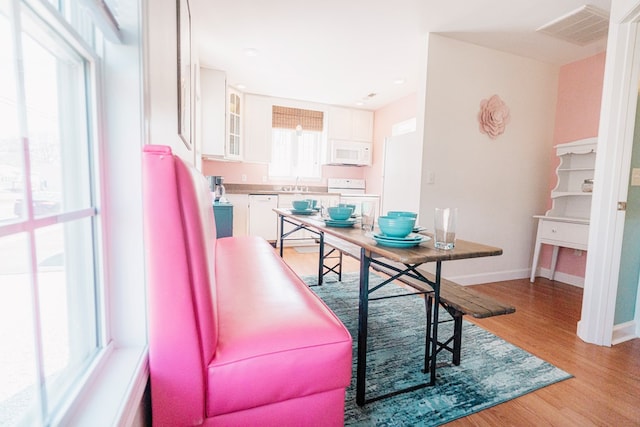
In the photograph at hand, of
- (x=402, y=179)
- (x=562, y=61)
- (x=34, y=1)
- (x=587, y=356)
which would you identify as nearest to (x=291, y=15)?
(x=402, y=179)

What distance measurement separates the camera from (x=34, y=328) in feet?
1.64

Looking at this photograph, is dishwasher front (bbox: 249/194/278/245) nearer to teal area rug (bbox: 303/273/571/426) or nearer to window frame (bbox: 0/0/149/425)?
teal area rug (bbox: 303/273/571/426)

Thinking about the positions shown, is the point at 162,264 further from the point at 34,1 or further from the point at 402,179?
the point at 402,179

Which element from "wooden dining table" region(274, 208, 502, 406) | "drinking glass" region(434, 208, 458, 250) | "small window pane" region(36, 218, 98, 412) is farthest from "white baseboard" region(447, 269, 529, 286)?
"small window pane" region(36, 218, 98, 412)

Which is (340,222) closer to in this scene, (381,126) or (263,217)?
(263,217)

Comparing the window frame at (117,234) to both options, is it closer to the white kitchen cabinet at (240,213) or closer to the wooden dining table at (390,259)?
the wooden dining table at (390,259)

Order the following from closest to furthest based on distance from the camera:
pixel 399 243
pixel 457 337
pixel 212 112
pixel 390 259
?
1. pixel 390 259
2. pixel 399 243
3. pixel 457 337
4. pixel 212 112

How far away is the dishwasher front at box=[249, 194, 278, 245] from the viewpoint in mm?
4465

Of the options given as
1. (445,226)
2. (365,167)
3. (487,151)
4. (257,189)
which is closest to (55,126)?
(445,226)

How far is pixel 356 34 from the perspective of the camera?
265cm

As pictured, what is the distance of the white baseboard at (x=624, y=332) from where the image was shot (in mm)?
1951

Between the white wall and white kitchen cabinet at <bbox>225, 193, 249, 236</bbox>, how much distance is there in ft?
9.05

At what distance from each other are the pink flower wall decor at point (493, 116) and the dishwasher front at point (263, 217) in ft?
9.66

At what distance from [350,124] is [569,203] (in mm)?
3351
